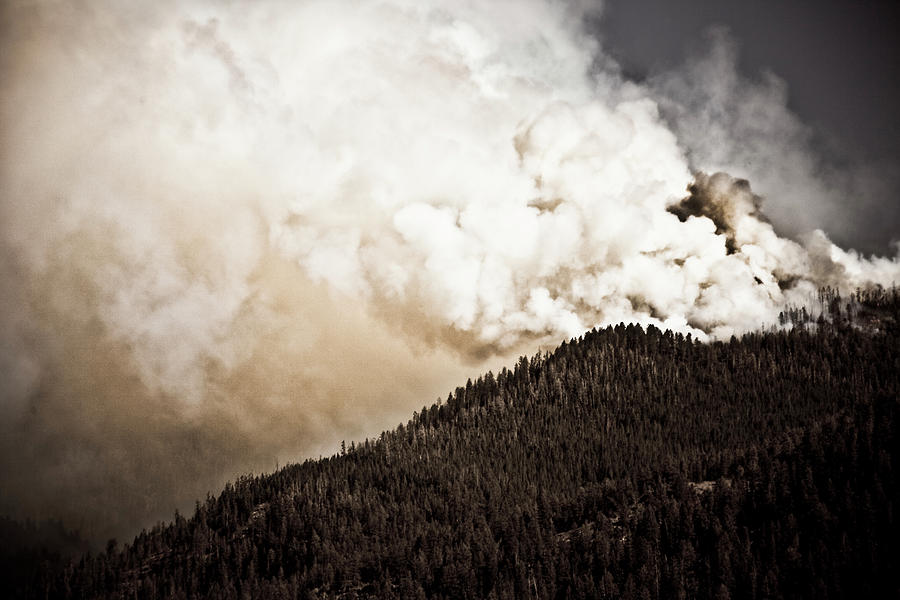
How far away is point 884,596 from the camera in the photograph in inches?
7825

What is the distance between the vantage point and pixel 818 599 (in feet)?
648

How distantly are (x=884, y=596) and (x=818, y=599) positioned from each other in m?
16.8
